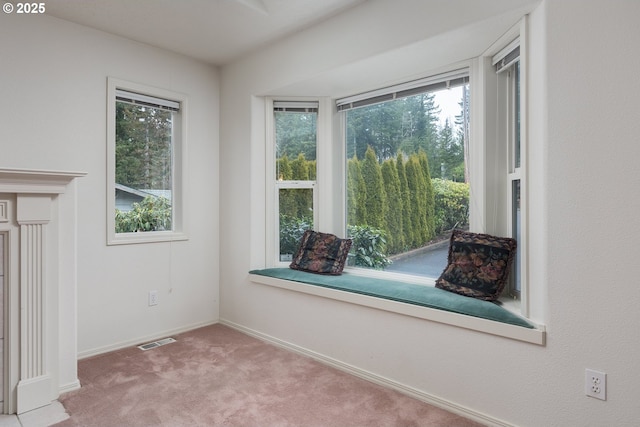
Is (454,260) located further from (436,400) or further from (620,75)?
(620,75)

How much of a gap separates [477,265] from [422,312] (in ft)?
1.44

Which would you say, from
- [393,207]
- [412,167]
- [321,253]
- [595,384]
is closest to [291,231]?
[321,253]

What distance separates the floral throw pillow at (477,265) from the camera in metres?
2.06

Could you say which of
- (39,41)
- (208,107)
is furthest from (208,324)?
(39,41)

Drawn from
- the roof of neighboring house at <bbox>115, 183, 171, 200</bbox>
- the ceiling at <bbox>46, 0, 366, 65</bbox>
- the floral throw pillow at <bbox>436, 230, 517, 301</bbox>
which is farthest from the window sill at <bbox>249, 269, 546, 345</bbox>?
the ceiling at <bbox>46, 0, 366, 65</bbox>

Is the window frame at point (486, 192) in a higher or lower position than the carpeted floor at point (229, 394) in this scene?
higher

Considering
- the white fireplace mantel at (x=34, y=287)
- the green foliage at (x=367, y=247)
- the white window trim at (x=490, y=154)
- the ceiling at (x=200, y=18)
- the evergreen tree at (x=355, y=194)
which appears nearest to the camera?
the white fireplace mantel at (x=34, y=287)

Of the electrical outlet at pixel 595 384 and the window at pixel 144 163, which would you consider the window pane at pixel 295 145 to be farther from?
the electrical outlet at pixel 595 384

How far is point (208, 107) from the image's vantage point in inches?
135

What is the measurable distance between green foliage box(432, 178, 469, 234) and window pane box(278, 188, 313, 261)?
1.13m

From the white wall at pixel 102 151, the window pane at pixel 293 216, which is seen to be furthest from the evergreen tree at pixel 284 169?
the white wall at pixel 102 151

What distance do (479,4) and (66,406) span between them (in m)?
3.11

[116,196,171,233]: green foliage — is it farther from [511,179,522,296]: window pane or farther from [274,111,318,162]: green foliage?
[511,179,522,296]: window pane

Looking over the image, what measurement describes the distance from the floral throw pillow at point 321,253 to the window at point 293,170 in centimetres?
16
